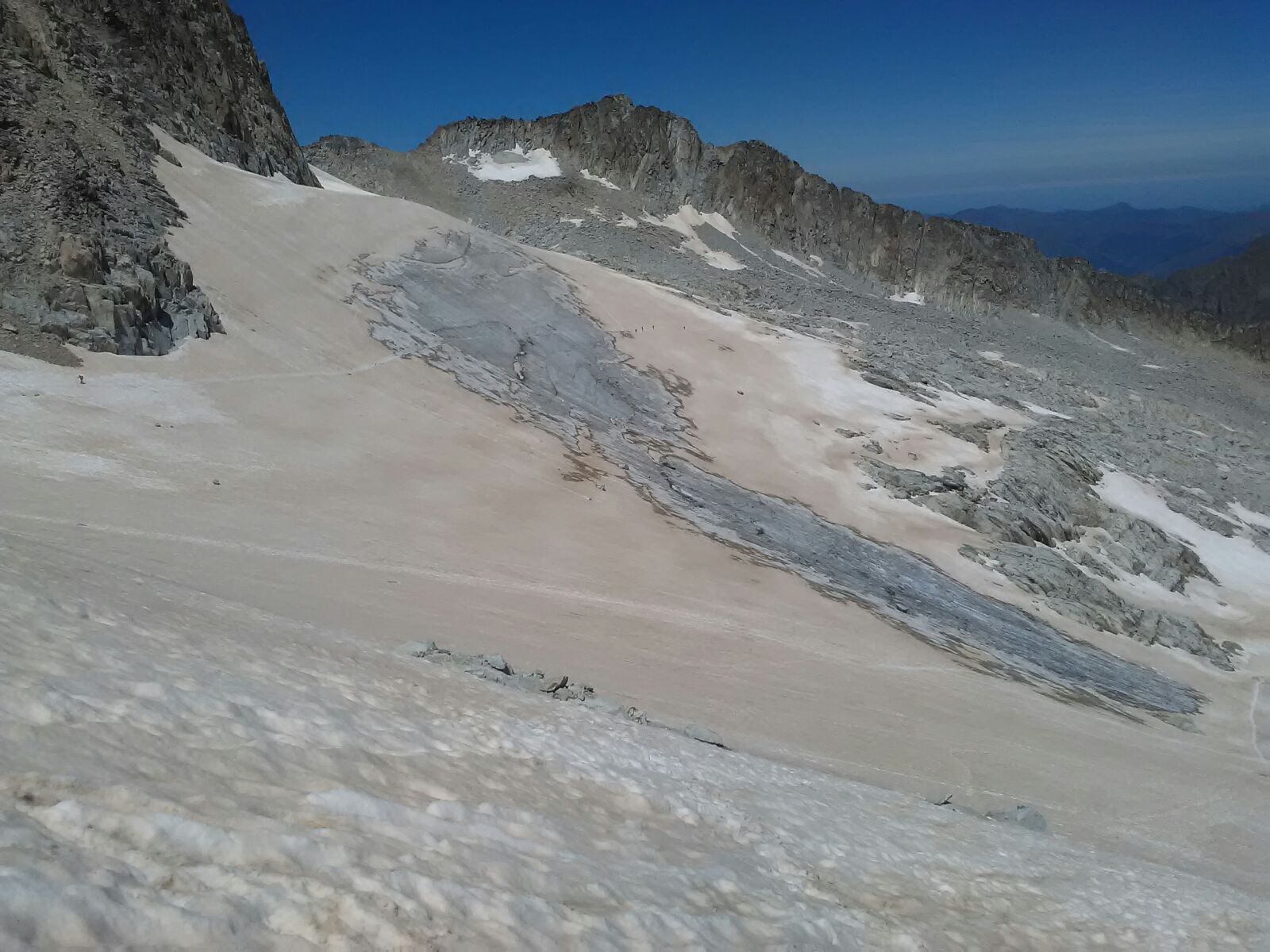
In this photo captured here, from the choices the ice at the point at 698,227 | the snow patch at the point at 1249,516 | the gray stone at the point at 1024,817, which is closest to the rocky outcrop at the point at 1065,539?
the snow patch at the point at 1249,516

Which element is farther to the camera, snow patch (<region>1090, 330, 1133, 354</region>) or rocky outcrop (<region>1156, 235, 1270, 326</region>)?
rocky outcrop (<region>1156, 235, 1270, 326</region>)

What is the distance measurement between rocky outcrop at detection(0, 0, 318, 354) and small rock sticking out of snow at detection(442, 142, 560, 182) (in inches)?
1483

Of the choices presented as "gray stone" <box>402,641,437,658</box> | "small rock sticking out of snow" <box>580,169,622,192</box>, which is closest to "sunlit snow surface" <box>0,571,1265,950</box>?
"gray stone" <box>402,641,437,658</box>

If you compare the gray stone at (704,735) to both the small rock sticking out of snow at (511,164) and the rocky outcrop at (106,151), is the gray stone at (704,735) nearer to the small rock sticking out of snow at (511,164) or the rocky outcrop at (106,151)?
the rocky outcrop at (106,151)

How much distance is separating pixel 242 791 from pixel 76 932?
1.29 meters

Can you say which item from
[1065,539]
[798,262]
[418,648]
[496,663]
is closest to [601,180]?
[798,262]

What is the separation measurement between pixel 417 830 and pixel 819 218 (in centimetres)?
8002

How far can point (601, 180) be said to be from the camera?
73.4 meters

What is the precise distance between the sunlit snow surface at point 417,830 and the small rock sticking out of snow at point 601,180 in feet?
229

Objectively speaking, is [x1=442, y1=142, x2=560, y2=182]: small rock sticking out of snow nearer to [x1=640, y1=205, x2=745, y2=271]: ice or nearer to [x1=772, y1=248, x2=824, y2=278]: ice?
[x1=640, y1=205, x2=745, y2=271]: ice

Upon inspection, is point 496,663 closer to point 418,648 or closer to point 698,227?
point 418,648

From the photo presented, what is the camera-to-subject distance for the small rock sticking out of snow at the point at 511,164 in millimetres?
72750

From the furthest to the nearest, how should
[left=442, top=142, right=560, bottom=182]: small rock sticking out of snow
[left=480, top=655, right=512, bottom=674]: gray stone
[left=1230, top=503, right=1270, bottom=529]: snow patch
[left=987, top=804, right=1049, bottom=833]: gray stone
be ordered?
1. [left=442, top=142, right=560, bottom=182]: small rock sticking out of snow
2. [left=1230, top=503, right=1270, bottom=529]: snow patch
3. [left=987, top=804, right=1049, bottom=833]: gray stone
4. [left=480, top=655, right=512, bottom=674]: gray stone

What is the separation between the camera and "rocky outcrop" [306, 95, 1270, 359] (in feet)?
244
